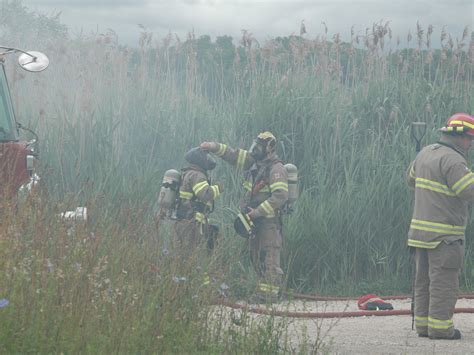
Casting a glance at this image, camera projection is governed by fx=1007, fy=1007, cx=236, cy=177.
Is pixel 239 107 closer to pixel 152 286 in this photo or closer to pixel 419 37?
pixel 419 37

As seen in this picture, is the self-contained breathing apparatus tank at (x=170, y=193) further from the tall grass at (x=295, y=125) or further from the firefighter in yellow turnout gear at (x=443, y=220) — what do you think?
the firefighter in yellow turnout gear at (x=443, y=220)

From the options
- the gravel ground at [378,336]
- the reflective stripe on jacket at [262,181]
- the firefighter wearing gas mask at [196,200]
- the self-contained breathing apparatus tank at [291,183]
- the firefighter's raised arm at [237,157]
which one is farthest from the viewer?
the firefighter's raised arm at [237,157]

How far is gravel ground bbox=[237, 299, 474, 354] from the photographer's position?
779cm

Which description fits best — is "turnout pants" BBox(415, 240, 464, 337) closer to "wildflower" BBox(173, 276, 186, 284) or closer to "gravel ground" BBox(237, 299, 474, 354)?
"gravel ground" BBox(237, 299, 474, 354)

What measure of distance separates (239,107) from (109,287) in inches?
303

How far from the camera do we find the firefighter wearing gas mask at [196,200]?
34.8ft

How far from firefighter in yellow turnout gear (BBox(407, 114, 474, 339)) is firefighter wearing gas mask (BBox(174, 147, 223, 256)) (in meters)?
2.57

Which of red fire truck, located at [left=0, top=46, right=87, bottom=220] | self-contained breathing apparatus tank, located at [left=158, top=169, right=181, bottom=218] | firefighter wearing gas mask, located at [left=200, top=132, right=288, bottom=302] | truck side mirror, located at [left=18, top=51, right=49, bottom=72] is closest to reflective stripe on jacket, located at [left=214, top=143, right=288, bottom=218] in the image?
firefighter wearing gas mask, located at [left=200, top=132, right=288, bottom=302]

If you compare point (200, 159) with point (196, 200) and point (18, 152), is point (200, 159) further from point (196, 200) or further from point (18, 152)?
point (18, 152)

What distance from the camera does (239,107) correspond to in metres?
13.8

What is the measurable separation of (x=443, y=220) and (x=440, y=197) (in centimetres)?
20

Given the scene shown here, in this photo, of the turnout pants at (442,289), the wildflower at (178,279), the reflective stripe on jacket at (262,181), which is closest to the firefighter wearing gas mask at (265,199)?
the reflective stripe on jacket at (262,181)

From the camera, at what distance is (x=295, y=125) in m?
13.4

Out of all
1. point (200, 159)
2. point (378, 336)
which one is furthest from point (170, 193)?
point (378, 336)
